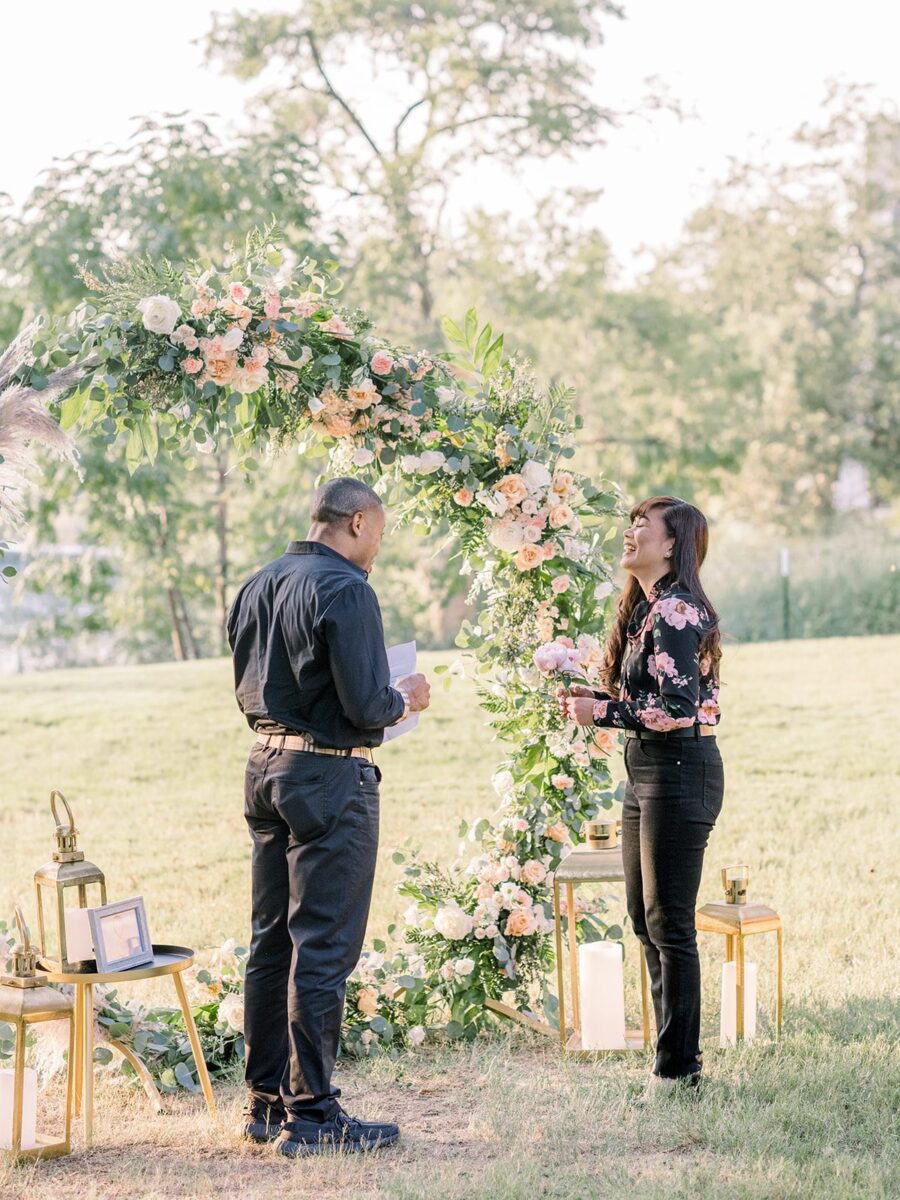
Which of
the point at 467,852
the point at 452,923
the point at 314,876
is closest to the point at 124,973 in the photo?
the point at 314,876

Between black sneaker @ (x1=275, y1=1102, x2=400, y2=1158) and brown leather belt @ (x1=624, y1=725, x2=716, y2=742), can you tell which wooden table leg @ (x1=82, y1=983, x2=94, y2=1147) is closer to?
black sneaker @ (x1=275, y1=1102, x2=400, y2=1158)

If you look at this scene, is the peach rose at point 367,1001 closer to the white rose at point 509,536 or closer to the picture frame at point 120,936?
the picture frame at point 120,936

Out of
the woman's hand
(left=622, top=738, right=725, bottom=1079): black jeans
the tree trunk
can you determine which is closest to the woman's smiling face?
the woman's hand

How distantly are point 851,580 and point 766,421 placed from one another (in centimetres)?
597

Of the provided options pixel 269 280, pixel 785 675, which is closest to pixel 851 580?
pixel 785 675

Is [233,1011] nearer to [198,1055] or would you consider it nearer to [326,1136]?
[198,1055]

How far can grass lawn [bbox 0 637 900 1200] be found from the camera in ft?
12.6

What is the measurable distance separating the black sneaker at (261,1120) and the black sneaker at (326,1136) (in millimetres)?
105

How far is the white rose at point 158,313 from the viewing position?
13.9 ft

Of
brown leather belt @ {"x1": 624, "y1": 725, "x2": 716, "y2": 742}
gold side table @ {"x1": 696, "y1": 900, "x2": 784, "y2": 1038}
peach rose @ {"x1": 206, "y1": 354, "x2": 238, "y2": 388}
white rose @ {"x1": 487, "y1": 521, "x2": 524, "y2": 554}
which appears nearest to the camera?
brown leather belt @ {"x1": 624, "y1": 725, "x2": 716, "y2": 742}

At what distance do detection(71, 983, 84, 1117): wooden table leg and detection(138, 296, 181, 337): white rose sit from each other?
192cm

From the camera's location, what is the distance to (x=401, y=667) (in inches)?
166

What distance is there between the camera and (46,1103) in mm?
4531

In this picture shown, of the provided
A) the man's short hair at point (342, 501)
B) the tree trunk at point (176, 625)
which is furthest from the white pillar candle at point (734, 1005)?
the tree trunk at point (176, 625)
